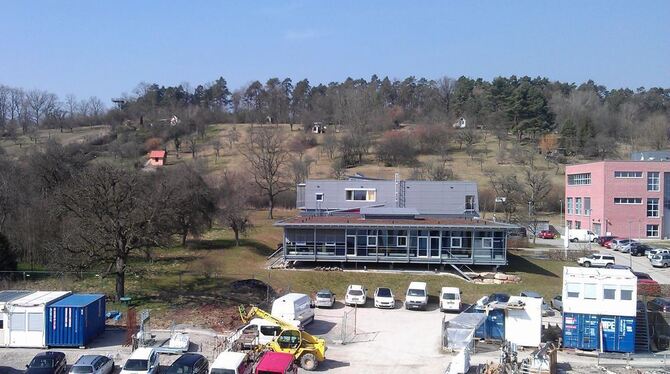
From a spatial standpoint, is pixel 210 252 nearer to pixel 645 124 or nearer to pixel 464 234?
pixel 464 234

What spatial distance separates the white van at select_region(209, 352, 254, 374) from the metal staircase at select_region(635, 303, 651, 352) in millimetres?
15181

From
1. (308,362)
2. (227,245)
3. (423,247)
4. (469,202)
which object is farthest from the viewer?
(469,202)

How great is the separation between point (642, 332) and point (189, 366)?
17.5m

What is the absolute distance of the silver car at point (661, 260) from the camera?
4353 cm

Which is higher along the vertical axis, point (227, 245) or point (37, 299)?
point (37, 299)

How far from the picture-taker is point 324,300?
3091 cm

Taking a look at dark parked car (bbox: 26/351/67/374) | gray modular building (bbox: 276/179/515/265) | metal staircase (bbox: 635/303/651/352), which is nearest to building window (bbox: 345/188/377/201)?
gray modular building (bbox: 276/179/515/265)

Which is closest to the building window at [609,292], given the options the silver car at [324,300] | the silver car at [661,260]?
the silver car at [324,300]

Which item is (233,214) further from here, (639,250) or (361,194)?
(639,250)

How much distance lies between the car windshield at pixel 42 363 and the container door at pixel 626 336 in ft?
65.6

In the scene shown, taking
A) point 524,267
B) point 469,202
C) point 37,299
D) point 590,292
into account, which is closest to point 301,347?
point 37,299

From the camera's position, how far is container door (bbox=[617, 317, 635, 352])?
23.6m

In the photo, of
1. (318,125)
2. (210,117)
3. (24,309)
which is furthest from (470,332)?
(210,117)

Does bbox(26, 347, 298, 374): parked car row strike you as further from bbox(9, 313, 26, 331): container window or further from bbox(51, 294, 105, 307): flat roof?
bbox(9, 313, 26, 331): container window
